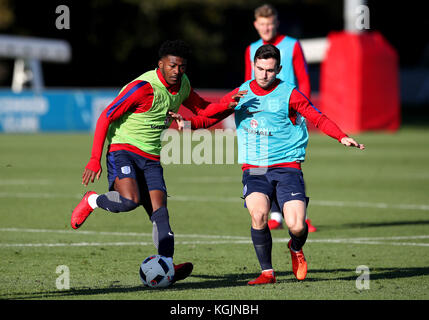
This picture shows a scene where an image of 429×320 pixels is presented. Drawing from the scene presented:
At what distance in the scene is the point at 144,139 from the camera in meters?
7.61

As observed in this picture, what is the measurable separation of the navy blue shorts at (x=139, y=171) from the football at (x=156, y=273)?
0.69 metres

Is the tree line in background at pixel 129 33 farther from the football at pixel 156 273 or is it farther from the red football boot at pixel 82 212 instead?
the football at pixel 156 273

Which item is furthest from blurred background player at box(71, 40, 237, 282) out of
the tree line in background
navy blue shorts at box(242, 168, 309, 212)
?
the tree line in background

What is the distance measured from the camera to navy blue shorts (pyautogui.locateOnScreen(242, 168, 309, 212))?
7.42m

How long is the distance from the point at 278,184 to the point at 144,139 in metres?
1.27

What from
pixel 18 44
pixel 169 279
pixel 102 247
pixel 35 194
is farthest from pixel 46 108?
pixel 169 279

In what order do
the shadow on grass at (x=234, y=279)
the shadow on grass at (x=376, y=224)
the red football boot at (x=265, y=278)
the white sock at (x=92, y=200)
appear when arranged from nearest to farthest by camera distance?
the shadow on grass at (x=234, y=279), the red football boot at (x=265, y=278), the white sock at (x=92, y=200), the shadow on grass at (x=376, y=224)

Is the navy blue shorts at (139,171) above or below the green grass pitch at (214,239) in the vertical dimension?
above

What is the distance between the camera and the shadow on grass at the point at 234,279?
6555 mm

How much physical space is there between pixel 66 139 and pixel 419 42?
4259 cm

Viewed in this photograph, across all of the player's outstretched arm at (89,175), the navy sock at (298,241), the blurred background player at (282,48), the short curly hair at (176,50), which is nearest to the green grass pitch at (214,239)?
the navy sock at (298,241)

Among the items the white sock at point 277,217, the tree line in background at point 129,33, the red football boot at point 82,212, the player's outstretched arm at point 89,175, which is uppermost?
the tree line in background at point 129,33

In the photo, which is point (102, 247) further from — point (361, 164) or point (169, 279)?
point (361, 164)

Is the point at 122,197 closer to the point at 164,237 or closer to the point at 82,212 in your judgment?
the point at 164,237
